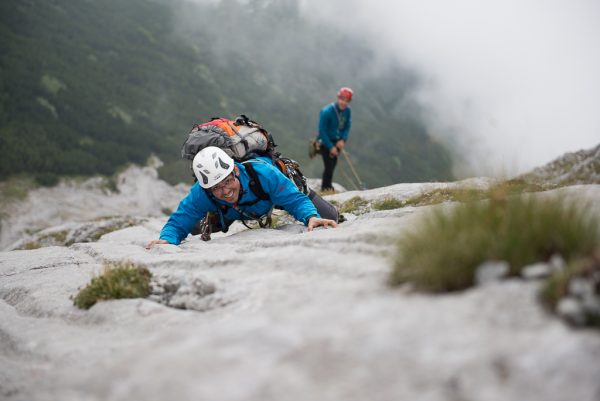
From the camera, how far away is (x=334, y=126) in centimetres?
1902

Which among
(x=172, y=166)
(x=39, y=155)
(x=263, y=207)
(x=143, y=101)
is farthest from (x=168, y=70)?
(x=263, y=207)

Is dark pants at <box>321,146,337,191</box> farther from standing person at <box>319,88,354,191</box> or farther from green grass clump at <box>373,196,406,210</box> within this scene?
green grass clump at <box>373,196,406,210</box>

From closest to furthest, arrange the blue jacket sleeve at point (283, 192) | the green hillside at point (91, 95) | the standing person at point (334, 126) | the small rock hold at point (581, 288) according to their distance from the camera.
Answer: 1. the small rock hold at point (581, 288)
2. the blue jacket sleeve at point (283, 192)
3. the standing person at point (334, 126)
4. the green hillside at point (91, 95)

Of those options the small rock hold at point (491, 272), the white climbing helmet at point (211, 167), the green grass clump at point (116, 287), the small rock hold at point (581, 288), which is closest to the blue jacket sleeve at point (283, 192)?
the white climbing helmet at point (211, 167)

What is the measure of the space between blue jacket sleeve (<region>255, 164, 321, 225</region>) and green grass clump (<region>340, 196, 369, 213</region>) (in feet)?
19.2

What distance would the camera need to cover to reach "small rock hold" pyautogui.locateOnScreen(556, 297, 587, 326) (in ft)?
10.8

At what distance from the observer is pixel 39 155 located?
317 feet

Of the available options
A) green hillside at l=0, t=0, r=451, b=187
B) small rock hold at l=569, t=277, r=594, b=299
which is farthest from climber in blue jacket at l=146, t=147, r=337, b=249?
green hillside at l=0, t=0, r=451, b=187

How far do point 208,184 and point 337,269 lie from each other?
4.82 meters

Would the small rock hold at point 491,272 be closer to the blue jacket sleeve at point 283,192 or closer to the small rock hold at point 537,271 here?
the small rock hold at point 537,271

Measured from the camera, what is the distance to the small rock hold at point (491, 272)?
3.89 metres

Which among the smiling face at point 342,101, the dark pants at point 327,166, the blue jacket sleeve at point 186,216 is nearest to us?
the blue jacket sleeve at point 186,216

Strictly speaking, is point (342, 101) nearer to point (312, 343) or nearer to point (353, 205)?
point (353, 205)

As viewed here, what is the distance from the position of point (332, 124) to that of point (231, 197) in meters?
9.74
